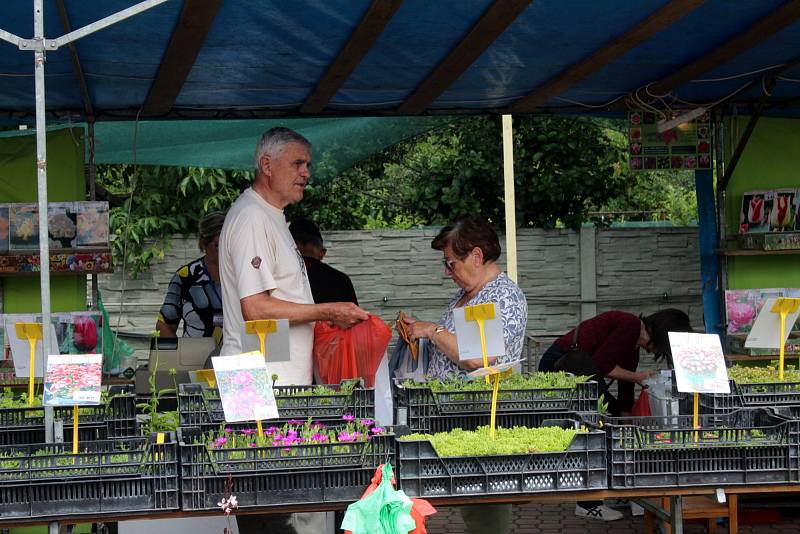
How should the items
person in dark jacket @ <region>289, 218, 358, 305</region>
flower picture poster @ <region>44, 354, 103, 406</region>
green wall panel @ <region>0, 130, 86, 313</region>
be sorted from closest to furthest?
flower picture poster @ <region>44, 354, 103, 406</region>, person in dark jacket @ <region>289, 218, 358, 305</region>, green wall panel @ <region>0, 130, 86, 313</region>

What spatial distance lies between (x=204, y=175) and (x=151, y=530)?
5.52 m

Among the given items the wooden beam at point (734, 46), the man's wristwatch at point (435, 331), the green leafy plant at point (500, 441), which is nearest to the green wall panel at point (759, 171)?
the wooden beam at point (734, 46)

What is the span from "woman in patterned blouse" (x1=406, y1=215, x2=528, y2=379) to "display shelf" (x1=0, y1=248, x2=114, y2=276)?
2078 mm

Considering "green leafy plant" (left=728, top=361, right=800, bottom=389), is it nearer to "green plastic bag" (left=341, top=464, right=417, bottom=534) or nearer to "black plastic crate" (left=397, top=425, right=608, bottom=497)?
"black plastic crate" (left=397, top=425, right=608, bottom=497)

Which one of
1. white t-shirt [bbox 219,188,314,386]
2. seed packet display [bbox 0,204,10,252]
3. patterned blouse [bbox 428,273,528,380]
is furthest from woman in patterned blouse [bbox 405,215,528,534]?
seed packet display [bbox 0,204,10,252]

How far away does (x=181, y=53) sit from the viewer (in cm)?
441

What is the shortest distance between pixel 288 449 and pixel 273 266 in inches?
46.6

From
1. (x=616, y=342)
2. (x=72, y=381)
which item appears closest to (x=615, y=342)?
(x=616, y=342)

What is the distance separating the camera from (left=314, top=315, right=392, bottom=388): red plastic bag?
3.95 metres

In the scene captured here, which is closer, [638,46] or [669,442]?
[669,442]

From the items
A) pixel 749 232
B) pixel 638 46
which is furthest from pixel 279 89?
pixel 749 232

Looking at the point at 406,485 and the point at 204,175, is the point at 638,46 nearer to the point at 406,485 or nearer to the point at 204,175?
the point at 406,485

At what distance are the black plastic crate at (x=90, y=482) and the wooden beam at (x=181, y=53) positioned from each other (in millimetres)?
1784

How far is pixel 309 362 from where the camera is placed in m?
4.00
